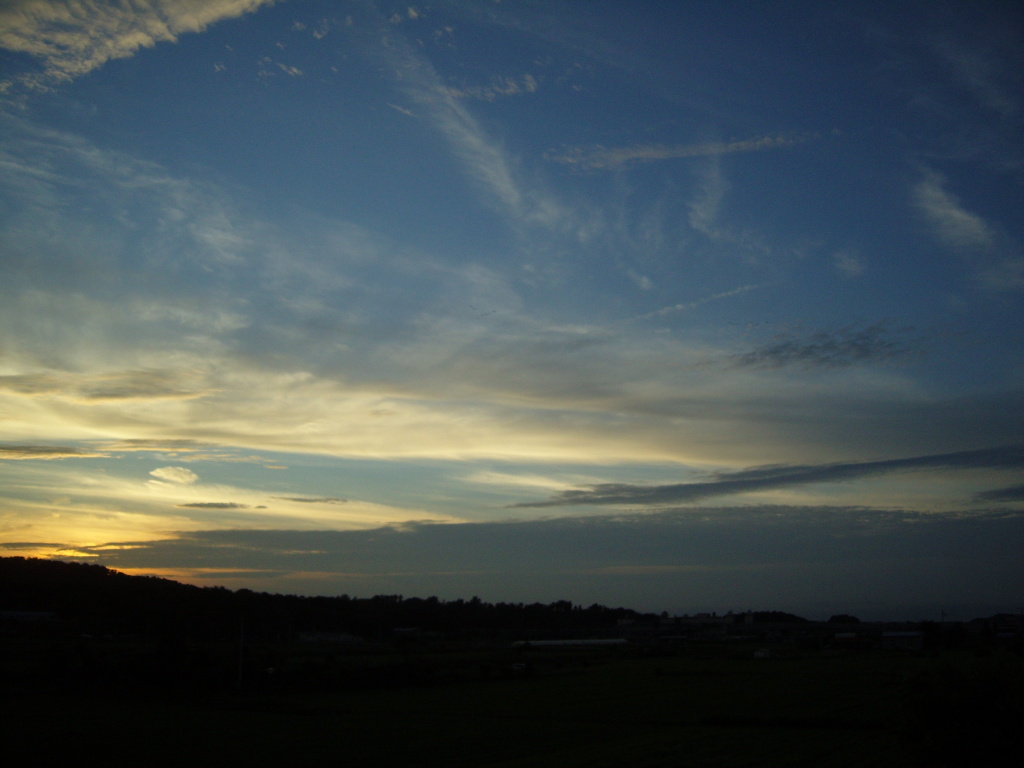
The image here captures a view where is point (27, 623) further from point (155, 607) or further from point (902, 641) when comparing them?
point (902, 641)

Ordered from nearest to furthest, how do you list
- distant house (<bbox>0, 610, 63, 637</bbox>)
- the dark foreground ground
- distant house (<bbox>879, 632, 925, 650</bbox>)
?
the dark foreground ground → distant house (<bbox>0, 610, 63, 637</bbox>) → distant house (<bbox>879, 632, 925, 650</bbox>)

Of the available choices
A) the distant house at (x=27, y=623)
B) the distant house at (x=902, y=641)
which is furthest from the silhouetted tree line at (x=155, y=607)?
the distant house at (x=902, y=641)

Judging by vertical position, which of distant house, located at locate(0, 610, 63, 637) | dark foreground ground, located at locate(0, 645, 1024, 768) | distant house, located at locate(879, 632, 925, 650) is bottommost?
distant house, located at locate(879, 632, 925, 650)

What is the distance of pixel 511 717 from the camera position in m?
44.0

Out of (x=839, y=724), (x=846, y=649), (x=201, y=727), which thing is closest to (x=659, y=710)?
(x=839, y=724)

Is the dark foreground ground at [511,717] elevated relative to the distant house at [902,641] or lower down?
elevated

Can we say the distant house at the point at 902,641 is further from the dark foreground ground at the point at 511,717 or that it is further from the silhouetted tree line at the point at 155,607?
the silhouetted tree line at the point at 155,607

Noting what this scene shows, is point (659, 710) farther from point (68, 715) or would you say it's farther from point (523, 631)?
point (523, 631)

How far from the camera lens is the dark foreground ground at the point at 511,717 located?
86.3 ft

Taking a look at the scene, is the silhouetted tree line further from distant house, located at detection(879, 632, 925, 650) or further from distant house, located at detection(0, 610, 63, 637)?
distant house, located at detection(879, 632, 925, 650)

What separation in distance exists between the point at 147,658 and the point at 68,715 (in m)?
18.9

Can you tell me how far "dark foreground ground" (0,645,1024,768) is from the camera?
26.3 m

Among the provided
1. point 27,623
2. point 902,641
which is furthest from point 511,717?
point 902,641

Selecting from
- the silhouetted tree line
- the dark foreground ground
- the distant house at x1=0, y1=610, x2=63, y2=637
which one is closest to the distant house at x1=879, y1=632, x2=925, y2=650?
the dark foreground ground
